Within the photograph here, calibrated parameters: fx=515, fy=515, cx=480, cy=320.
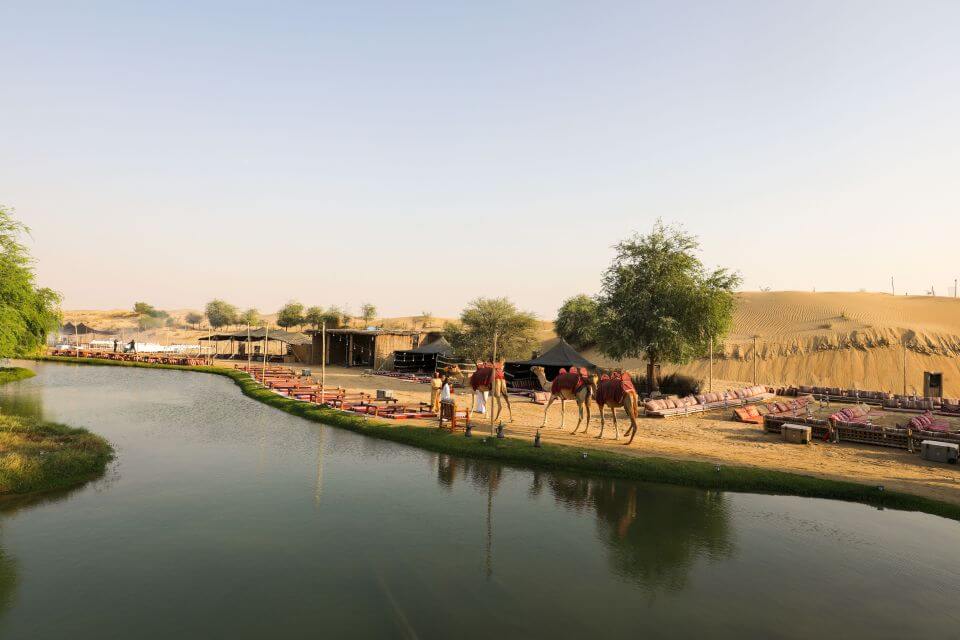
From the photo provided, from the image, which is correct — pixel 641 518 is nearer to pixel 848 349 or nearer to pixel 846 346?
pixel 848 349

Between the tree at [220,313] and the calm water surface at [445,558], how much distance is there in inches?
4929

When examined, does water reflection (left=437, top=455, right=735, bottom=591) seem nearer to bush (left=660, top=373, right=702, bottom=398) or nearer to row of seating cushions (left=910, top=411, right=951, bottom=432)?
row of seating cushions (left=910, top=411, right=951, bottom=432)

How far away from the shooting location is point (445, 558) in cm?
998

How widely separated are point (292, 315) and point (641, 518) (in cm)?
9805

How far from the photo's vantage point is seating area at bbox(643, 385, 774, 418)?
27881 millimetres

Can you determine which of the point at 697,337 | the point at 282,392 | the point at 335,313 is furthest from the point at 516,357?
the point at 335,313

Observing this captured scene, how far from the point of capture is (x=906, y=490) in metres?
15.0

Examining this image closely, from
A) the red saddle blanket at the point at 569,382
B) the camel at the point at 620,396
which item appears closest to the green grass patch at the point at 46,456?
the red saddle blanket at the point at 569,382

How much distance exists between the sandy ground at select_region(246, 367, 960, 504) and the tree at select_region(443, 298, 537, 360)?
2479cm

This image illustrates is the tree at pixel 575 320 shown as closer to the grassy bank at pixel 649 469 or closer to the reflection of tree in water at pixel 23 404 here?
the grassy bank at pixel 649 469

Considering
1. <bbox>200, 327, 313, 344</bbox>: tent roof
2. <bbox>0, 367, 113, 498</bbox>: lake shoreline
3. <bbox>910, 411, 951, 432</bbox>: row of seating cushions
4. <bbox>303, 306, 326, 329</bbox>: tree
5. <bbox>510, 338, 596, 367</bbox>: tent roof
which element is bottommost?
<bbox>0, 367, 113, 498</bbox>: lake shoreline

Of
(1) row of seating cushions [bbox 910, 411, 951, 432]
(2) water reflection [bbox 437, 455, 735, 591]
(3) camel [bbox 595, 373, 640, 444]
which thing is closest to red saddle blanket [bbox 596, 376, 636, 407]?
(3) camel [bbox 595, 373, 640, 444]

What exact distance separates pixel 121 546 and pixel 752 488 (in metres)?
16.1

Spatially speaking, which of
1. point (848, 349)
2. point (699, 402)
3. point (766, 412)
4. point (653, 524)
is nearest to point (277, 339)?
point (699, 402)
